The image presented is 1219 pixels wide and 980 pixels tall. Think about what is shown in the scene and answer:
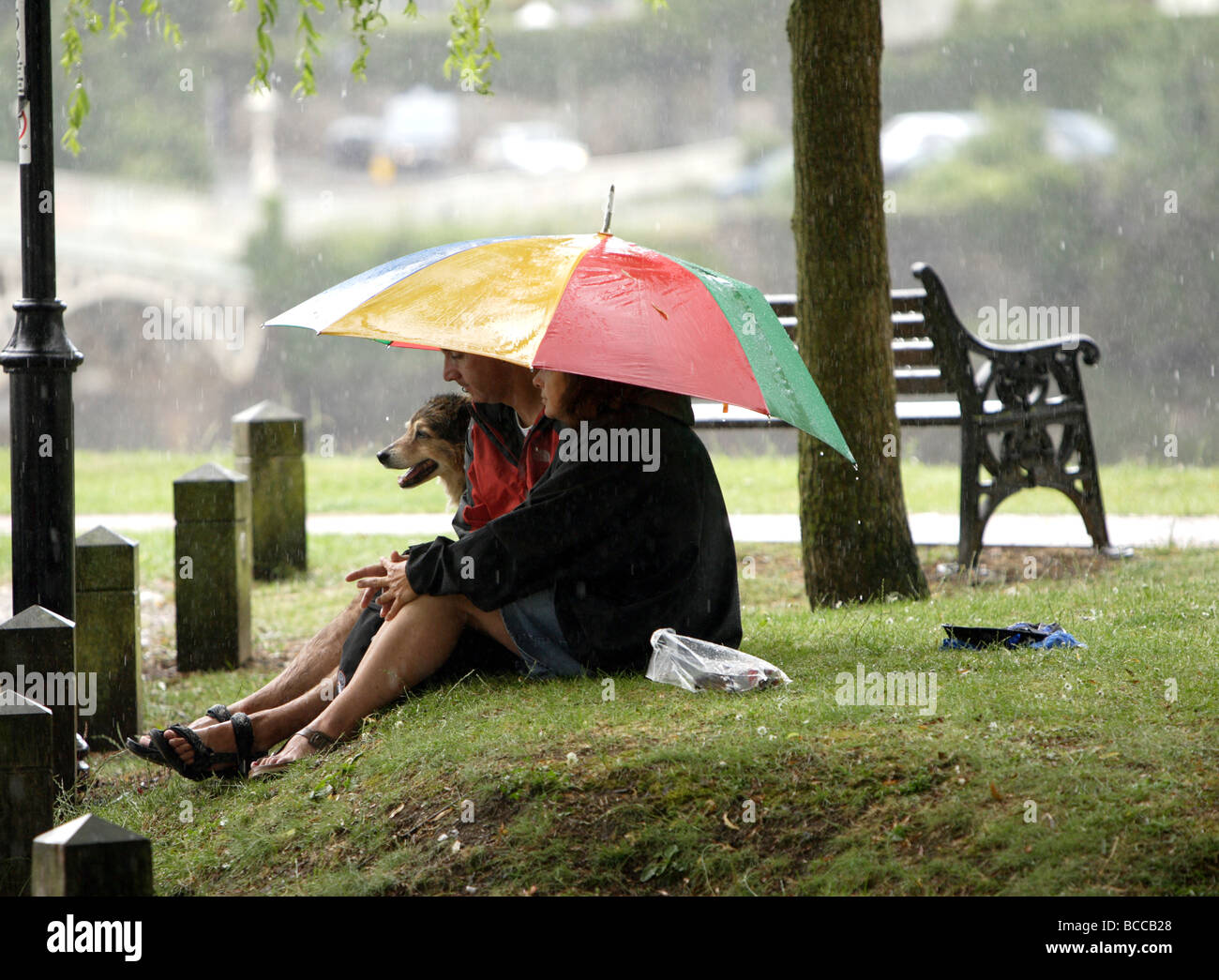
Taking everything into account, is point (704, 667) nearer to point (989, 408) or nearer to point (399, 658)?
point (399, 658)

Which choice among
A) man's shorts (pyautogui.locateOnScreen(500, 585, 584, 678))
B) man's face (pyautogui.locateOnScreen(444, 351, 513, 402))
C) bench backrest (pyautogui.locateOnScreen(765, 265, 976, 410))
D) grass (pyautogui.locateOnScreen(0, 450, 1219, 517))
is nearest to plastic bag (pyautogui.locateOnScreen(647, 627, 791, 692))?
man's shorts (pyautogui.locateOnScreen(500, 585, 584, 678))

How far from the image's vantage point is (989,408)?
7871 millimetres

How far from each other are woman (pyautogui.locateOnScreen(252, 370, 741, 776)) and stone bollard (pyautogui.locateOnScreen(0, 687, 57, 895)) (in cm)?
76

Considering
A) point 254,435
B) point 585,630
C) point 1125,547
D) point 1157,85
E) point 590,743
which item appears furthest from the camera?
point 1157,85

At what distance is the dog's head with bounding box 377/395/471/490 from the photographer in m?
5.27

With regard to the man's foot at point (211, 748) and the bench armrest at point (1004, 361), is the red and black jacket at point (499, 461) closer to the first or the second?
the man's foot at point (211, 748)

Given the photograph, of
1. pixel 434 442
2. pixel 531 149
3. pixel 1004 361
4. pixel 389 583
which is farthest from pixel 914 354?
pixel 531 149

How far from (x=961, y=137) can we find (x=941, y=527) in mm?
22718
